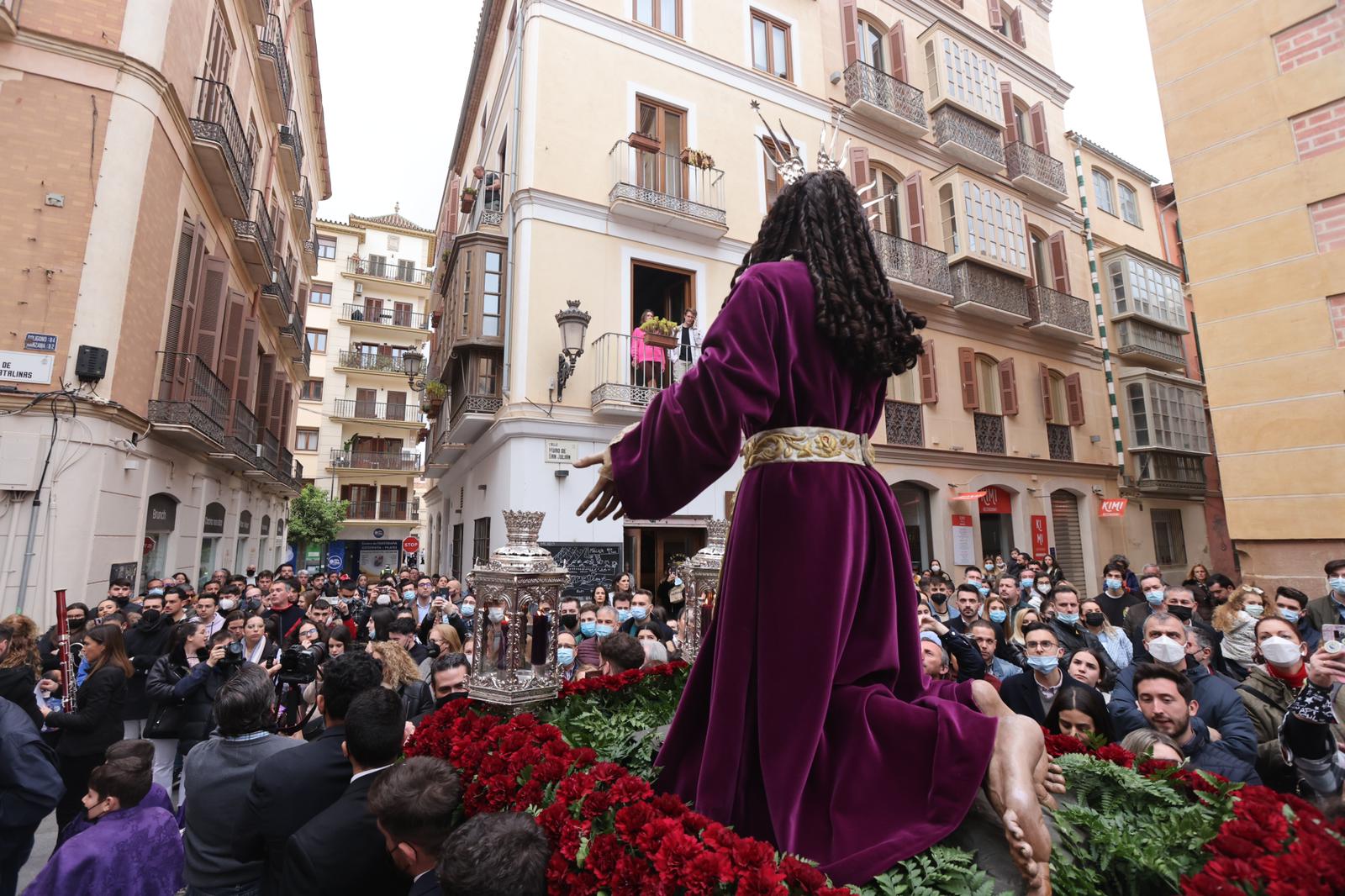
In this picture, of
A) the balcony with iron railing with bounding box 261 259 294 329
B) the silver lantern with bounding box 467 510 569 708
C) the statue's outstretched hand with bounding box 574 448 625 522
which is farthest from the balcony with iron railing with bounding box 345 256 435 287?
the statue's outstretched hand with bounding box 574 448 625 522

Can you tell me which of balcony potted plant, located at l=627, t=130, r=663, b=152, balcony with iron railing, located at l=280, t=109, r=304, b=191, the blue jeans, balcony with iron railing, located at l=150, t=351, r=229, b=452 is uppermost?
balcony with iron railing, located at l=280, t=109, r=304, b=191

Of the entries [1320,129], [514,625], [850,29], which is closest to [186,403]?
[514,625]

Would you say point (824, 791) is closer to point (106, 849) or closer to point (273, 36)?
point (106, 849)

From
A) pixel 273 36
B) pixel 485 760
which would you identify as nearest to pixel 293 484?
pixel 273 36

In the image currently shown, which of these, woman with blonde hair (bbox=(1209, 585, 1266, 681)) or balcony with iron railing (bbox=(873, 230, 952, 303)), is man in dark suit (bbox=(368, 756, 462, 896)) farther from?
balcony with iron railing (bbox=(873, 230, 952, 303))

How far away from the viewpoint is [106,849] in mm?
2908

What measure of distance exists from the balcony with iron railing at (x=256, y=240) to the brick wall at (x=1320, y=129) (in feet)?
54.5

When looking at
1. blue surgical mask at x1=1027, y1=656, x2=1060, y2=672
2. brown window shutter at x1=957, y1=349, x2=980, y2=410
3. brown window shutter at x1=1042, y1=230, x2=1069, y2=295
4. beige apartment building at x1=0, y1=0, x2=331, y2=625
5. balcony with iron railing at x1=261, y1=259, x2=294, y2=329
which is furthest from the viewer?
brown window shutter at x1=1042, y1=230, x2=1069, y2=295

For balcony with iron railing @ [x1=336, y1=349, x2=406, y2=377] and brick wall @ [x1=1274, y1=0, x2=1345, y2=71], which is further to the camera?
balcony with iron railing @ [x1=336, y1=349, x2=406, y2=377]

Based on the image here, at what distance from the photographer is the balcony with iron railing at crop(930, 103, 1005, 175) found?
613 inches

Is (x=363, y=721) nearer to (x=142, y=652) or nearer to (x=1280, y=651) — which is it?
→ (x=1280, y=651)

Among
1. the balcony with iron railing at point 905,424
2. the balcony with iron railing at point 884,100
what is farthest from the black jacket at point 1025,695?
the balcony with iron railing at point 884,100

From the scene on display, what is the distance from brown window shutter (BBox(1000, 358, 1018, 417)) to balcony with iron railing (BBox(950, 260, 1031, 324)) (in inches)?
41.4

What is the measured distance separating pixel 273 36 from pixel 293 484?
12.0m
